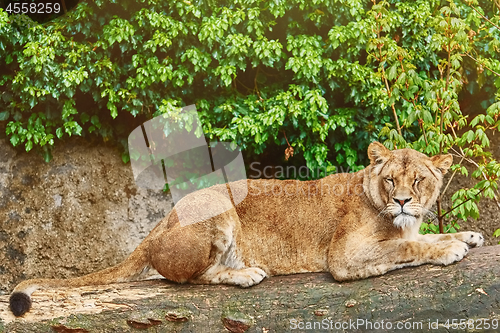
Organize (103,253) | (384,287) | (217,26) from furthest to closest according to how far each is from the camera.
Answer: (103,253), (217,26), (384,287)

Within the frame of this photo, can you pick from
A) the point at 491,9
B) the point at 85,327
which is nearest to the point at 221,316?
the point at 85,327

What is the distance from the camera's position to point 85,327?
4.36m

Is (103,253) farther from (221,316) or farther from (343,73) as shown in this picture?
(343,73)

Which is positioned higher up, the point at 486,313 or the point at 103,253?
the point at 103,253

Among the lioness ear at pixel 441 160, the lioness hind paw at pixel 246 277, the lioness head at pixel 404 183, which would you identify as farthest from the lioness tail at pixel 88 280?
the lioness ear at pixel 441 160

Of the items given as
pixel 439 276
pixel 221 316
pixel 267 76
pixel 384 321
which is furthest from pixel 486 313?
pixel 267 76

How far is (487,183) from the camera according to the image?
5.69 metres

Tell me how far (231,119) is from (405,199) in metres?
3.74

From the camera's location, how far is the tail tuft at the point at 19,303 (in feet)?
14.1

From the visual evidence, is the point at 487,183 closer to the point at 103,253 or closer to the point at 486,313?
the point at 486,313

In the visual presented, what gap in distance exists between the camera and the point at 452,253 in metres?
4.14

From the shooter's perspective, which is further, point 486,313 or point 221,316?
point 221,316

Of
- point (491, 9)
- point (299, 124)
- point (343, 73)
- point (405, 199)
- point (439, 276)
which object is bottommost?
point (439, 276)

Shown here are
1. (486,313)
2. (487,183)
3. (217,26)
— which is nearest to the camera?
(486,313)
